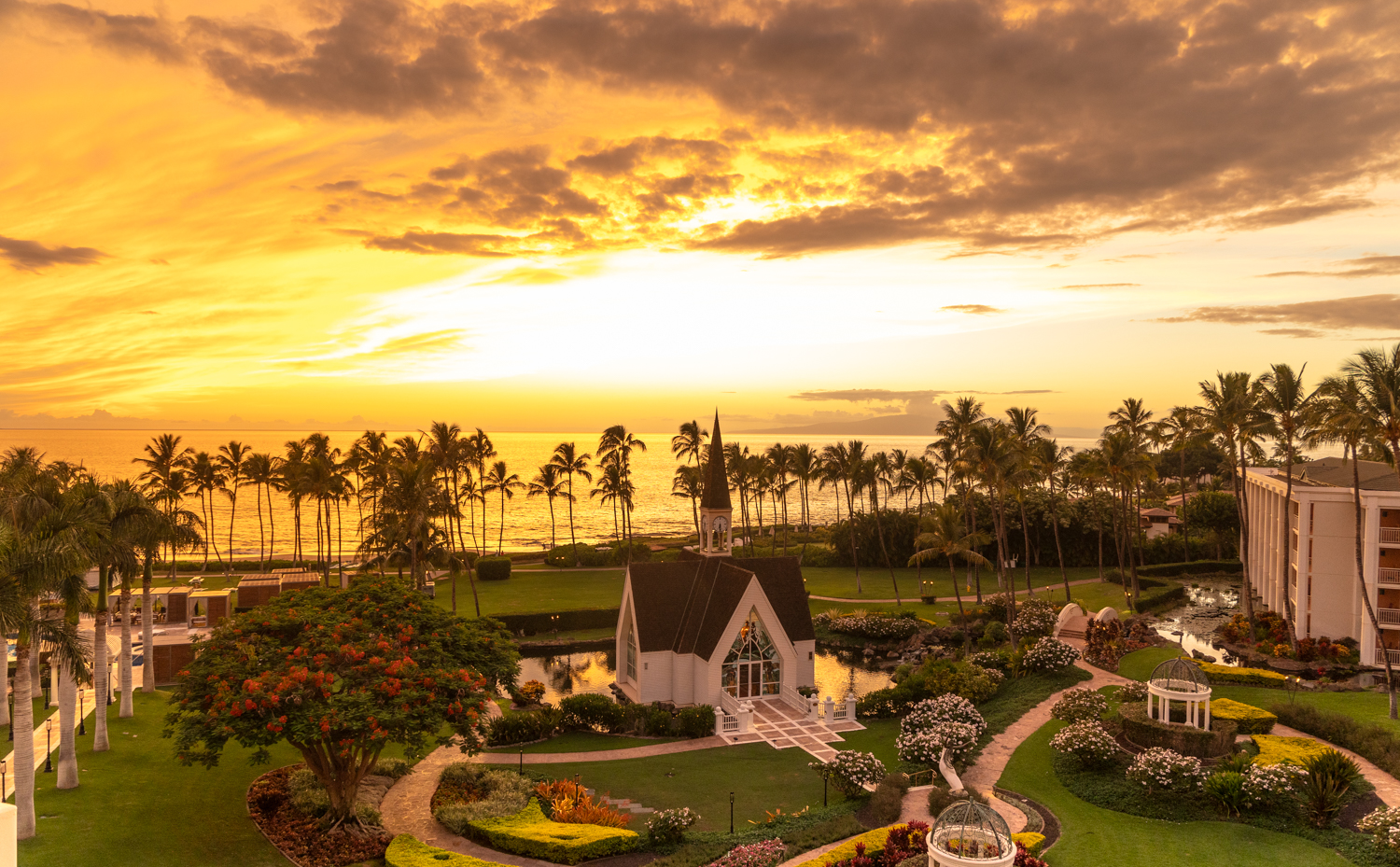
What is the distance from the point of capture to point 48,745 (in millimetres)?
28625

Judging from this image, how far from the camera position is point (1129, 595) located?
191 feet

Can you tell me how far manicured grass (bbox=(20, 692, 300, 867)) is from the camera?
21.3 metres

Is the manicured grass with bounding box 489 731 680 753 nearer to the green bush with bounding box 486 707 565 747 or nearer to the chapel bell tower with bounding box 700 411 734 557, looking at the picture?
the green bush with bounding box 486 707 565 747

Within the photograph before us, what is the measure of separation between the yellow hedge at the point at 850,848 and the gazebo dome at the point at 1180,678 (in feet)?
43.5

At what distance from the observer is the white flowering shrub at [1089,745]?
26.3 m

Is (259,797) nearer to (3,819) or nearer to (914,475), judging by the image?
(3,819)

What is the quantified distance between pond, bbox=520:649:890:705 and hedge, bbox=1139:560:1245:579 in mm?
33310

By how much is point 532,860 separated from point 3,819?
2042cm

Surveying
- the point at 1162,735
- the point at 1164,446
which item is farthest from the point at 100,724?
the point at 1164,446

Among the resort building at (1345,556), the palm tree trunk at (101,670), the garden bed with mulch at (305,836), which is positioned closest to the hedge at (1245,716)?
the resort building at (1345,556)

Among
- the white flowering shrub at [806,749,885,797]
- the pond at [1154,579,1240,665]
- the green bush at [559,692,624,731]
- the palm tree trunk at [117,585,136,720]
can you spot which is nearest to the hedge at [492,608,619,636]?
the green bush at [559,692,624,731]

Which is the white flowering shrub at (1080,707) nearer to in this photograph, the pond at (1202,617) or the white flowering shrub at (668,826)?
the pond at (1202,617)

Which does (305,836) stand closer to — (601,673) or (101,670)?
(101,670)

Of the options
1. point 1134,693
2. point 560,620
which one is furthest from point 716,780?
point 560,620
